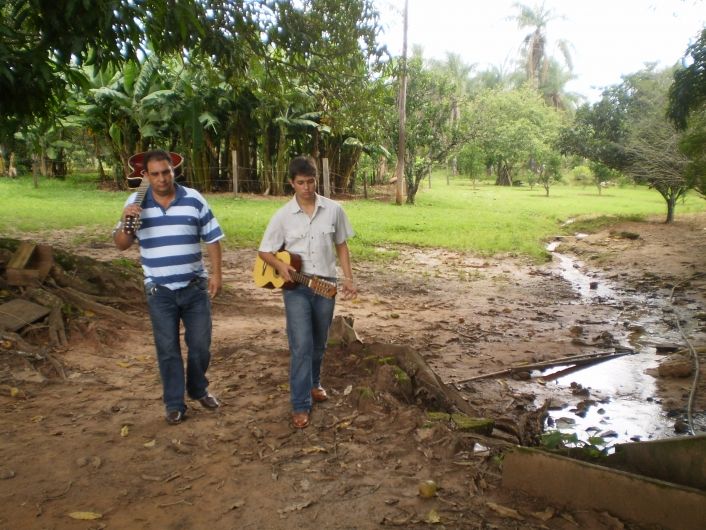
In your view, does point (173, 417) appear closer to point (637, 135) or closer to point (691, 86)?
point (691, 86)

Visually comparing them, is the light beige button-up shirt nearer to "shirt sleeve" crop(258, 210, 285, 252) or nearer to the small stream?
"shirt sleeve" crop(258, 210, 285, 252)

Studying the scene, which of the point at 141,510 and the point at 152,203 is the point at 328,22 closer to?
the point at 152,203

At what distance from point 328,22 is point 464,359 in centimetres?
493

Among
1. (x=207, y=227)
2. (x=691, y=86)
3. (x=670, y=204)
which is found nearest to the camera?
(x=207, y=227)

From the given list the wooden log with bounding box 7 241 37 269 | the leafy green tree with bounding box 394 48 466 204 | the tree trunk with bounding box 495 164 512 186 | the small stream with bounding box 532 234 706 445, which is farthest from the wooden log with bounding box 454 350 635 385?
the tree trunk with bounding box 495 164 512 186

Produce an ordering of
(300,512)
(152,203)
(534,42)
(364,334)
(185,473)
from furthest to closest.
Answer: (534,42) < (364,334) < (152,203) < (185,473) < (300,512)

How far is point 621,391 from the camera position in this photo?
581 cm

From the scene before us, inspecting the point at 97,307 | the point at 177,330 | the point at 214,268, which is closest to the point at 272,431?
the point at 177,330

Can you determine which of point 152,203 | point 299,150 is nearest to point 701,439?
point 152,203

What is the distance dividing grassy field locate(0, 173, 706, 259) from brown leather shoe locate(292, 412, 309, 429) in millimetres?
8312

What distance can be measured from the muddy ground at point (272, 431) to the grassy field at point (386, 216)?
18.4ft

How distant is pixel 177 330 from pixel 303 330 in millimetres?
871

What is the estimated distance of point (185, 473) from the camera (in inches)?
138

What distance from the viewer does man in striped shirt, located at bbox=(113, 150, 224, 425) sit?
380 cm
